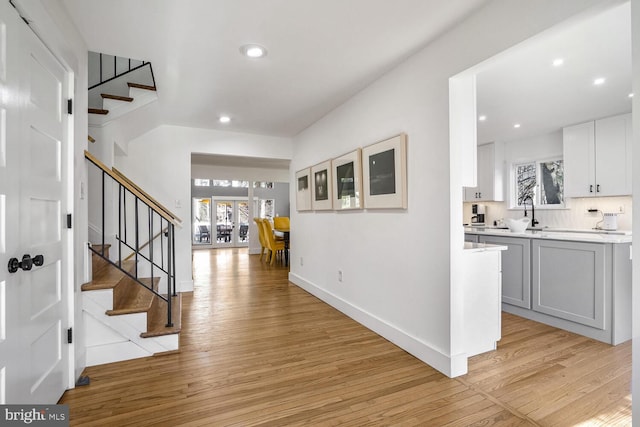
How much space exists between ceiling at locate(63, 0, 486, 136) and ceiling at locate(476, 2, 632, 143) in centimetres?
69

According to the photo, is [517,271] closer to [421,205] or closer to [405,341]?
[405,341]

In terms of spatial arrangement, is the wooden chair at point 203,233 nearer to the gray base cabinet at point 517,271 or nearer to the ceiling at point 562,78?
the ceiling at point 562,78

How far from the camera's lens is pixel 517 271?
3.43 m

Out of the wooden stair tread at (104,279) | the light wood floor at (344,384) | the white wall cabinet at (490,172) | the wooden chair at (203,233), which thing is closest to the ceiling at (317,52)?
the white wall cabinet at (490,172)

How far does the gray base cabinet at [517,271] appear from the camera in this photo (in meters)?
3.34

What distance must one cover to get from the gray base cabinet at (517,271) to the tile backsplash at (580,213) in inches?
79.9

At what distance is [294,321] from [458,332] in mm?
1710

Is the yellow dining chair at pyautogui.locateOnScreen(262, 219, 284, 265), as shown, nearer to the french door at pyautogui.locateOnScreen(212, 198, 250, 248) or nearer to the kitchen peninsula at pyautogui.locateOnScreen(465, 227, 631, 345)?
the french door at pyautogui.locateOnScreen(212, 198, 250, 248)

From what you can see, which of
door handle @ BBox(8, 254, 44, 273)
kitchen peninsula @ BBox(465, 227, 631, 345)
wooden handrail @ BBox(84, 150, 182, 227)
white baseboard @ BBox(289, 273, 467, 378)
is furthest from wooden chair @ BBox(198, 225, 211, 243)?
door handle @ BBox(8, 254, 44, 273)

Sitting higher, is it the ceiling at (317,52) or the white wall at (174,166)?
the ceiling at (317,52)

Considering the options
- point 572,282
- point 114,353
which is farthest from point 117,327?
point 572,282

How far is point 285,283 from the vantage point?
17.1ft

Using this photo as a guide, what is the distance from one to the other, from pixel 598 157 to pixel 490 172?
148 centimetres

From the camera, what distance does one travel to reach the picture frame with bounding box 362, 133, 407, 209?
102 inches
